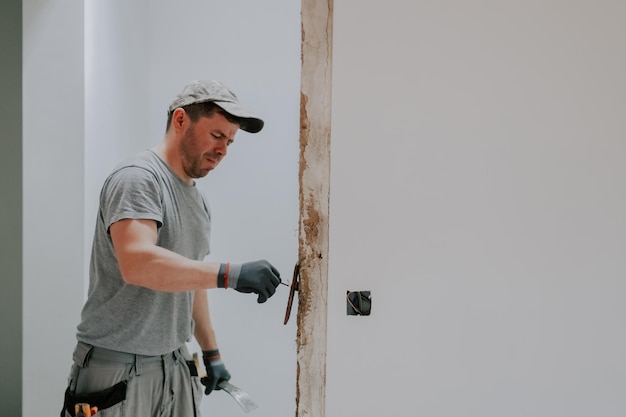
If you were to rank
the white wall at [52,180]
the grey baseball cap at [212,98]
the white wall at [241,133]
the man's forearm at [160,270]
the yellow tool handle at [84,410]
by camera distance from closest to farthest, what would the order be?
the man's forearm at [160,270] < the yellow tool handle at [84,410] < the grey baseball cap at [212,98] < the white wall at [52,180] < the white wall at [241,133]

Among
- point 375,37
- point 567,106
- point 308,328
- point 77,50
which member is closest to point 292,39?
point 77,50

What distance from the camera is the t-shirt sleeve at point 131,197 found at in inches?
46.9

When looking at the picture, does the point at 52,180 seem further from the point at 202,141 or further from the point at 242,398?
the point at 242,398

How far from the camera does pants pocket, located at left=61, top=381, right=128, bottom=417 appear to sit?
1.30 m

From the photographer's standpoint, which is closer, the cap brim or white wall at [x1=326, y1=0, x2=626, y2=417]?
white wall at [x1=326, y1=0, x2=626, y2=417]

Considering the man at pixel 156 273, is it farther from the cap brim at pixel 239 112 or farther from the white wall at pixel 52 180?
the white wall at pixel 52 180

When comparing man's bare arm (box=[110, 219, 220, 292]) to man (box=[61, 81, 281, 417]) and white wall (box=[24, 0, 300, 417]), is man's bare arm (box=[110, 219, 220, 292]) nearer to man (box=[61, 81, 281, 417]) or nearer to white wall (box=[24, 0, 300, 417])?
man (box=[61, 81, 281, 417])

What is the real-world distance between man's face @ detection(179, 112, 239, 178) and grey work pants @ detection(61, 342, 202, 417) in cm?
52

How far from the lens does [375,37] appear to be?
47.4 inches

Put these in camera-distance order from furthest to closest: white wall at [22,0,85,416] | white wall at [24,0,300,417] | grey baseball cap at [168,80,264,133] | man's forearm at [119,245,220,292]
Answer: white wall at [24,0,300,417] → white wall at [22,0,85,416] → grey baseball cap at [168,80,264,133] → man's forearm at [119,245,220,292]

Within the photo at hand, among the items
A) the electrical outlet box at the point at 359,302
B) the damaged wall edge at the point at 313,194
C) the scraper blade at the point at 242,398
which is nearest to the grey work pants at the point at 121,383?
the scraper blade at the point at 242,398

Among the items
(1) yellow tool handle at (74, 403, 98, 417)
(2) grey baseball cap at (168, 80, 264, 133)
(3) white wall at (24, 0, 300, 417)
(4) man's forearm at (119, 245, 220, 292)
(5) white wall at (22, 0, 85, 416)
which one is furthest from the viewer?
(3) white wall at (24, 0, 300, 417)

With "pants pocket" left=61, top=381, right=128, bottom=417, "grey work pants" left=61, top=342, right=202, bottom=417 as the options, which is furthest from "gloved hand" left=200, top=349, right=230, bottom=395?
"pants pocket" left=61, top=381, right=128, bottom=417

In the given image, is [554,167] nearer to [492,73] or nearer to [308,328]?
[492,73]
